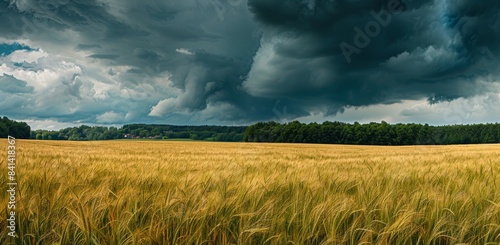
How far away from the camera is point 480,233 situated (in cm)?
223

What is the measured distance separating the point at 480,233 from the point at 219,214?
1769 mm

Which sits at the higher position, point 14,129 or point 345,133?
point 345,133

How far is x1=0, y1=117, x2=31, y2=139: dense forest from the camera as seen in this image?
73.6 meters

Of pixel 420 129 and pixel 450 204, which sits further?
pixel 420 129

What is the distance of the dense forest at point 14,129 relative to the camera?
241 feet

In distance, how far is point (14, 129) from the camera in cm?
7519

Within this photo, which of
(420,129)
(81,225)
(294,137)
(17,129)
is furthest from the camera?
(420,129)

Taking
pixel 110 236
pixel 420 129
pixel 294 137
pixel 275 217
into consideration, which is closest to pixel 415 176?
pixel 275 217

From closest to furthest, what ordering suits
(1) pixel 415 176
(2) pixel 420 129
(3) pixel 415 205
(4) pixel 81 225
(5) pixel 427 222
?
(4) pixel 81 225 < (5) pixel 427 222 < (3) pixel 415 205 < (1) pixel 415 176 < (2) pixel 420 129

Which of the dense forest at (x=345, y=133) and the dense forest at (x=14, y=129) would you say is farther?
the dense forest at (x=345, y=133)

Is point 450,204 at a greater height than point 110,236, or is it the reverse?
point 450,204

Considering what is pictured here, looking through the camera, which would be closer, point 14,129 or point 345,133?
point 14,129

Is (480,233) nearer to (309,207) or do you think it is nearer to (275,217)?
(309,207)

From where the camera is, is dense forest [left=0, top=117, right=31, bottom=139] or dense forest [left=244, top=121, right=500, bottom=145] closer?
dense forest [left=0, top=117, right=31, bottom=139]
